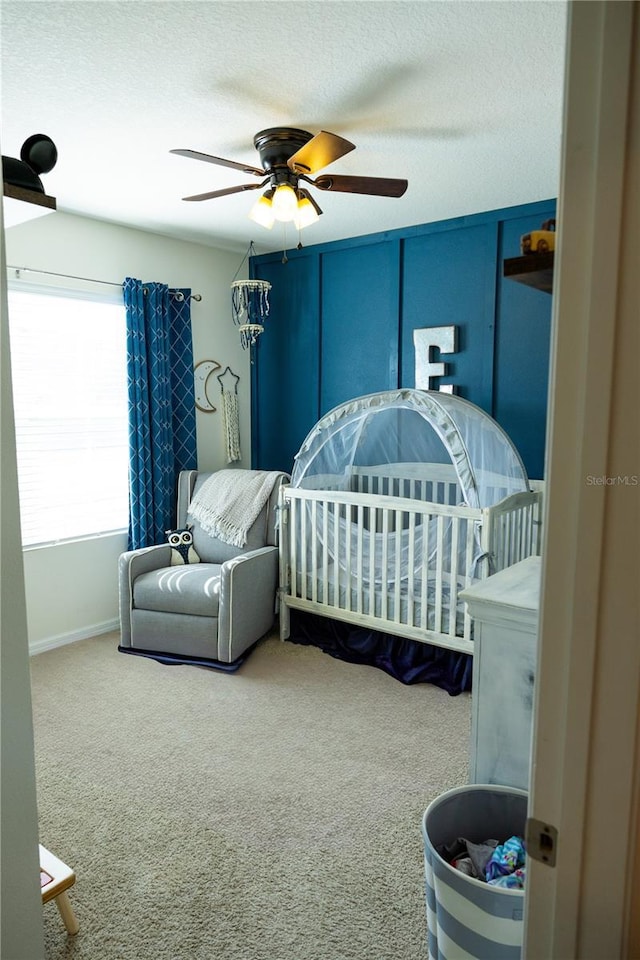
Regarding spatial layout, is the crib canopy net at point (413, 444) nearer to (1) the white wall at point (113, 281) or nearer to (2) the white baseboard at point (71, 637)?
(1) the white wall at point (113, 281)

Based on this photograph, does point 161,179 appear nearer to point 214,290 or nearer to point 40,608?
point 214,290

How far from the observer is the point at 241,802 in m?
2.19

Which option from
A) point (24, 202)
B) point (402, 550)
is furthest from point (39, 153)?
point (402, 550)

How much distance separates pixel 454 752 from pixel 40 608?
2438mm

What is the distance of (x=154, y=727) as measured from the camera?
2.72m

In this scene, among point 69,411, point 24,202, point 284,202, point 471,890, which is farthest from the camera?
point 69,411

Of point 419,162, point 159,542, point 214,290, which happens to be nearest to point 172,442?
point 159,542

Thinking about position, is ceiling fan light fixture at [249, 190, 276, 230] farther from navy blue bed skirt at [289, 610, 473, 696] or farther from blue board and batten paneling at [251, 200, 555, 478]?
navy blue bed skirt at [289, 610, 473, 696]

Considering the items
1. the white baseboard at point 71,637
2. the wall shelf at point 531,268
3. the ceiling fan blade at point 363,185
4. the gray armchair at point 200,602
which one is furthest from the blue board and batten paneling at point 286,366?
the wall shelf at point 531,268

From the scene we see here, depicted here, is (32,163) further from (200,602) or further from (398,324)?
(398,324)

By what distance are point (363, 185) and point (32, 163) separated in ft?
4.48

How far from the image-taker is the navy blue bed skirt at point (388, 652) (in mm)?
3146

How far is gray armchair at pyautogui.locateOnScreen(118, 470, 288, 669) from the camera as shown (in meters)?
3.31

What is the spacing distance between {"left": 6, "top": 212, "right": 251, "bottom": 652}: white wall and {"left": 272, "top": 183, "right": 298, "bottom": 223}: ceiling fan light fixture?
168cm
